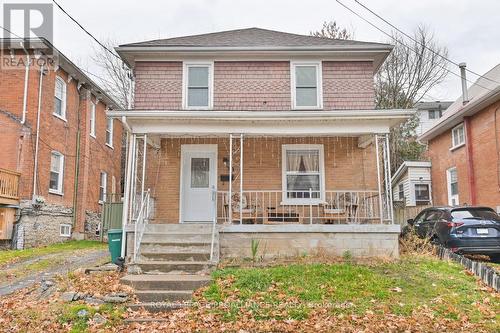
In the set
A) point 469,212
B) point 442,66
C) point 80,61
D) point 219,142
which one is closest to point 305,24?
point 442,66

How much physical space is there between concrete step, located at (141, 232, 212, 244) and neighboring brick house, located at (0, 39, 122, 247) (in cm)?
Result: 713

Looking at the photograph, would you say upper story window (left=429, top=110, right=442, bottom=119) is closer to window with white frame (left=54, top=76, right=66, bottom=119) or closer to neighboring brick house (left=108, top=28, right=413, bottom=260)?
neighboring brick house (left=108, top=28, right=413, bottom=260)

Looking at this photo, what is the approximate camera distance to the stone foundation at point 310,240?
9.47m

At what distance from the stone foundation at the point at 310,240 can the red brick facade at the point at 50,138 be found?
9075mm

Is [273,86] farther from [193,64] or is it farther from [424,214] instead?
[424,214]

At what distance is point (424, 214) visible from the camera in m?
11.5

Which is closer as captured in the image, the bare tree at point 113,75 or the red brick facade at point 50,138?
the red brick facade at point 50,138

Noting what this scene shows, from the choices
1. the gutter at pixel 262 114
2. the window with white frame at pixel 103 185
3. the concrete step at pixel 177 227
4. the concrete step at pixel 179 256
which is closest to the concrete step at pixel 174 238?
the concrete step at pixel 177 227

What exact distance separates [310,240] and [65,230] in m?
11.8

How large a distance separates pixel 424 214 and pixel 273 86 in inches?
230

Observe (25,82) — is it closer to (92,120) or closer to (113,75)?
(92,120)

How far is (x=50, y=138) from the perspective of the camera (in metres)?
16.0

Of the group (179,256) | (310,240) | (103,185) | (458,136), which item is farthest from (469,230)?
(103,185)

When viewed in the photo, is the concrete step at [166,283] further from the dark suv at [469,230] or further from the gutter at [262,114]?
the dark suv at [469,230]
